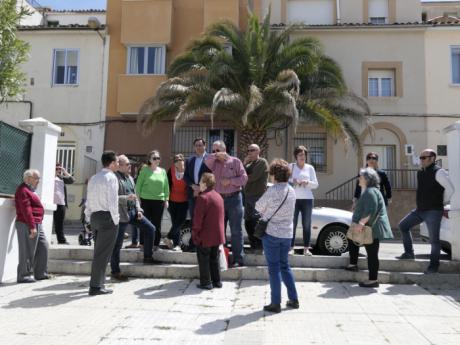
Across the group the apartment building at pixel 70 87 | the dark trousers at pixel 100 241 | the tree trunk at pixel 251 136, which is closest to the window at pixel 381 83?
the tree trunk at pixel 251 136

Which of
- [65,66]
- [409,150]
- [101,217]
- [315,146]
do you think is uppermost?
[65,66]

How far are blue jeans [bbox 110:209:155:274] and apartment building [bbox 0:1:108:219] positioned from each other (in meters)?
12.4

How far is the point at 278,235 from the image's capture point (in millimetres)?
5312

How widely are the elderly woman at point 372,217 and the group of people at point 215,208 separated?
0.6 inches

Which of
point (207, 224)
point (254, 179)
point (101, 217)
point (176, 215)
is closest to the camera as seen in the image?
point (101, 217)

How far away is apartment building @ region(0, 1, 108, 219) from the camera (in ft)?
62.8

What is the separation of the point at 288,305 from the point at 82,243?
5.92 metres

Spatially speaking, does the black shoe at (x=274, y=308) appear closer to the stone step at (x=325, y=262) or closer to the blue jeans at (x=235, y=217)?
the blue jeans at (x=235, y=217)

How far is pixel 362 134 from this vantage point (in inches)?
725


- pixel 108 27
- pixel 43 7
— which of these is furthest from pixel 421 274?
pixel 43 7

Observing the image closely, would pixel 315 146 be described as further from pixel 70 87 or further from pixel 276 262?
pixel 276 262

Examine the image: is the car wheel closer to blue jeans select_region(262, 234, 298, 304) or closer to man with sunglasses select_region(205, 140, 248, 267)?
man with sunglasses select_region(205, 140, 248, 267)

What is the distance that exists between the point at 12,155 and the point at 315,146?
527 inches

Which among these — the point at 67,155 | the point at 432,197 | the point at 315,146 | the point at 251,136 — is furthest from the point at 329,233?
the point at 67,155
